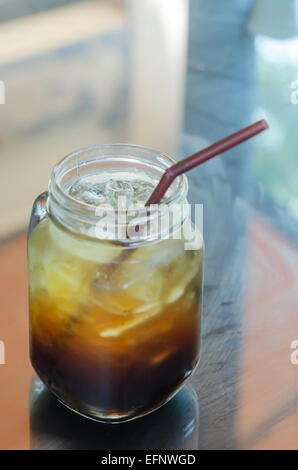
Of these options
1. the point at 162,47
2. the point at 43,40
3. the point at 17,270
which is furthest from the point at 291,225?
the point at 43,40

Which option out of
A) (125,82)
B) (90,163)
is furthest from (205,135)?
(90,163)

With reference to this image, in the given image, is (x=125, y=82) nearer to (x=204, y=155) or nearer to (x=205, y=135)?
(x=205, y=135)

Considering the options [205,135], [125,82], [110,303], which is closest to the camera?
[110,303]

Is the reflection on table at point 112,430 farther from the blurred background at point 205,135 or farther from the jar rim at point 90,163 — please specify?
the jar rim at point 90,163

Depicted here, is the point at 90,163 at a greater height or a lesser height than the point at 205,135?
greater

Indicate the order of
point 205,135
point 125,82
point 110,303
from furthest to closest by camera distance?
point 125,82 < point 205,135 < point 110,303

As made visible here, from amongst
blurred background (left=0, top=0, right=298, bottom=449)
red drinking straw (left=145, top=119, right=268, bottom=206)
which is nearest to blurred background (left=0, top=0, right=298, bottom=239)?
blurred background (left=0, top=0, right=298, bottom=449)

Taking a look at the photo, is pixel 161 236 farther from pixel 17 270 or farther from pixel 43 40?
pixel 43 40

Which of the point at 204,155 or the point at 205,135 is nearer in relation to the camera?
the point at 204,155

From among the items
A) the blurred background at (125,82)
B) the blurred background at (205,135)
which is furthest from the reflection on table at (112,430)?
the blurred background at (125,82)
